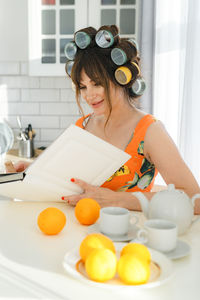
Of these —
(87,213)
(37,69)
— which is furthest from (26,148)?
(87,213)

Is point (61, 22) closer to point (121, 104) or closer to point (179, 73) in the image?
point (179, 73)

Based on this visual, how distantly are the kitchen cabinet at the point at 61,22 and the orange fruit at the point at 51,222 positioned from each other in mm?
1829

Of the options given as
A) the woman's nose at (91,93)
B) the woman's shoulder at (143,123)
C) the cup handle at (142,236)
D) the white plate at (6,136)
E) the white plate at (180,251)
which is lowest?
the white plate at (6,136)

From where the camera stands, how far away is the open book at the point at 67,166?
1224mm

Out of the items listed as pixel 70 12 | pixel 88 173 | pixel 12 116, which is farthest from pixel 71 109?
pixel 88 173

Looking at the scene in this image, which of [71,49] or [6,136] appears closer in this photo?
[71,49]

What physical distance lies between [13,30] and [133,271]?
2409 mm

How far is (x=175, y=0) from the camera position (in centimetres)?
249

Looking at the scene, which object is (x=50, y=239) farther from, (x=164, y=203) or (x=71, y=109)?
(x=71, y=109)

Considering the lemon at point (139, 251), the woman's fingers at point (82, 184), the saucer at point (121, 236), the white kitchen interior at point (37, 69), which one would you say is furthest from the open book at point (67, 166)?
the white kitchen interior at point (37, 69)

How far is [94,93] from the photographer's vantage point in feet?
5.33

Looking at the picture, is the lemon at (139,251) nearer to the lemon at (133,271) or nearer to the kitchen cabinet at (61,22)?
the lemon at (133,271)

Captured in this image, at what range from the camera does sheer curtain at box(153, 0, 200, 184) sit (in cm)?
234

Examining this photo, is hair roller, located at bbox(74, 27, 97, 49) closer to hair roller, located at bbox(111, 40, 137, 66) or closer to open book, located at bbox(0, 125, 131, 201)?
hair roller, located at bbox(111, 40, 137, 66)
